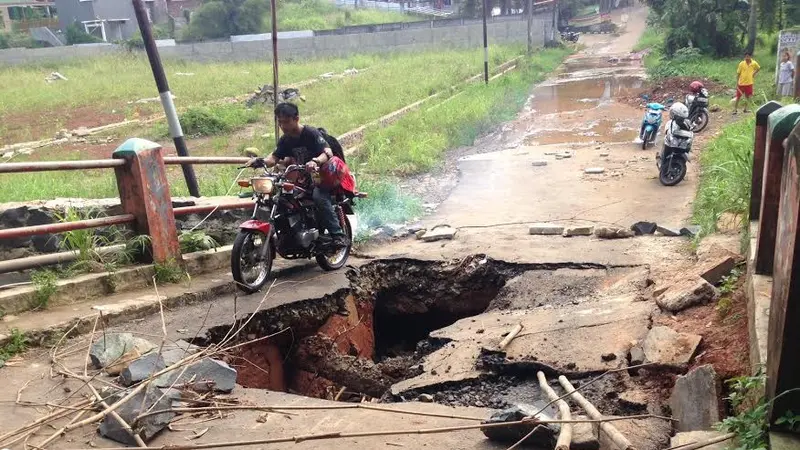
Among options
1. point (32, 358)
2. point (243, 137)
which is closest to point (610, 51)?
point (243, 137)

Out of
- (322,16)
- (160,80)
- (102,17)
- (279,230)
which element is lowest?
(279,230)

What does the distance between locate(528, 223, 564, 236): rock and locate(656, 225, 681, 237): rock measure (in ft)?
3.33

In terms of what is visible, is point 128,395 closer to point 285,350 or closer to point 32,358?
point 32,358

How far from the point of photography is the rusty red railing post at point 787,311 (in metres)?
2.42

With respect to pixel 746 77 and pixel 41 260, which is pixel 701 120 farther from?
pixel 41 260

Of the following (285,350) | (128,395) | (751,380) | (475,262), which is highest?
(751,380)

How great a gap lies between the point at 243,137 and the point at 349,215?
9.01m

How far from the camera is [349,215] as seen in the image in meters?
7.07

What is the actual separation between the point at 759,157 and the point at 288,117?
3.84 metres

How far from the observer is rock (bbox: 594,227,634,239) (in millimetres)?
6828

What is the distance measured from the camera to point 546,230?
7.32 m

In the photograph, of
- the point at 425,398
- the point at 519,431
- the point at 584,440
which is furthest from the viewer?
the point at 425,398

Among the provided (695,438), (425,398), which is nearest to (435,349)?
(425,398)

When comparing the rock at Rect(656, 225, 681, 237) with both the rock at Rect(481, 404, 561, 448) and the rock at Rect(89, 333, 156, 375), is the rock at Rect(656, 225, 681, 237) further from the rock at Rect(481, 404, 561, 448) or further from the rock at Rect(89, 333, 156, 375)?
the rock at Rect(89, 333, 156, 375)
